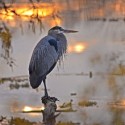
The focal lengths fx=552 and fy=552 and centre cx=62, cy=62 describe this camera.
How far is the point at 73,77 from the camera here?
13.0m

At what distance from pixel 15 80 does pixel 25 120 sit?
3.60 metres

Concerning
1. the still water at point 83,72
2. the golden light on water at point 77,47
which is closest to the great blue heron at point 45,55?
the still water at point 83,72

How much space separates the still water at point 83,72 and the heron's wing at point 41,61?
46 cm

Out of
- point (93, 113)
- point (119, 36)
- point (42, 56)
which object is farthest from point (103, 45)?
point (42, 56)

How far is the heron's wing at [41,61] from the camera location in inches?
260

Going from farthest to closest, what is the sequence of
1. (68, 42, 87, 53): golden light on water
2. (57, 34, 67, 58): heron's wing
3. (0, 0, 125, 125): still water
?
(68, 42, 87, 53): golden light on water < (0, 0, 125, 125): still water < (57, 34, 67, 58): heron's wing

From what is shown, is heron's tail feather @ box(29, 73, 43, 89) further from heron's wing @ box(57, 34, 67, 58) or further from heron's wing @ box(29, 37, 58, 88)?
heron's wing @ box(57, 34, 67, 58)

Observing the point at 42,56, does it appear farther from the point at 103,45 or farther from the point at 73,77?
the point at 103,45

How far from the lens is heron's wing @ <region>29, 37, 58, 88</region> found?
21.7ft

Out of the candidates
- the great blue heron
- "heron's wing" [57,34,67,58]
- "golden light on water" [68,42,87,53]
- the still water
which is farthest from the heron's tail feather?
"golden light on water" [68,42,87,53]

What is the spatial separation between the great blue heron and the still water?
0.29 m

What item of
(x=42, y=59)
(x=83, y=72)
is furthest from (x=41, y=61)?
(x=83, y=72)

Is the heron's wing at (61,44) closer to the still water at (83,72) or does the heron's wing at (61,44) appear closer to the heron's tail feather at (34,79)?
the still water at (83,72)

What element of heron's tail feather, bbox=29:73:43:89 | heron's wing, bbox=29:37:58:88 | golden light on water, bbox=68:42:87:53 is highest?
heron's wing, bbox=29:37:58:88
